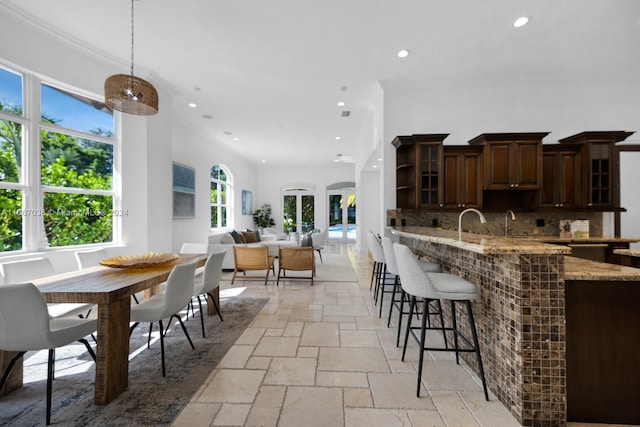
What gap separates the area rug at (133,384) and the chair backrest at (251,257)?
197cm


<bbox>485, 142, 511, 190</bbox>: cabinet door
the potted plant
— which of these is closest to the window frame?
the potted plant

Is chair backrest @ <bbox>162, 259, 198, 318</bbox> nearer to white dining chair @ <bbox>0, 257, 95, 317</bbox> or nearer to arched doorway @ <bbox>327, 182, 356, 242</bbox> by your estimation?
white dining chair @ <bbox>0, 257, 95, 317</bbox>

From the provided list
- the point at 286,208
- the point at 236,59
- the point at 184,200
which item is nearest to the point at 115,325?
the point at 236,59

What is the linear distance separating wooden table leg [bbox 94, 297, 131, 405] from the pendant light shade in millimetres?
1846

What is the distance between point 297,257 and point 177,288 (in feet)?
9.28

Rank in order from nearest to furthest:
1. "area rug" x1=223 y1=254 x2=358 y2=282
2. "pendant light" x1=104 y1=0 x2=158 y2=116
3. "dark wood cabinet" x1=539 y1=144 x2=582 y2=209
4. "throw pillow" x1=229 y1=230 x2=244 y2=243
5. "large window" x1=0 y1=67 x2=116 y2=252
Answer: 1. "pendant light" x1=104 y1=0 x2=158 y2=116
2. "large window" x1=0 y1=67 x2=116 y2=252
3. "dark wood cabinet" x1=539 y1=144 x2=582 y2=209
4. "area rug" x1=223 y1=254 x2=358 y2=282
5. "throw pillow" x1=229 y1=230 x2=244 y2=243

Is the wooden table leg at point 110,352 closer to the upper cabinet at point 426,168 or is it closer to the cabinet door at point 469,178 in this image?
the upper cabinet at point 426,168

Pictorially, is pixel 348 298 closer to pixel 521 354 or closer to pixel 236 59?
pixel 521 354

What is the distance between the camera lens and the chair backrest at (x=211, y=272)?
9.43 ft

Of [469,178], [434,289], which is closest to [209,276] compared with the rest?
[434,289]

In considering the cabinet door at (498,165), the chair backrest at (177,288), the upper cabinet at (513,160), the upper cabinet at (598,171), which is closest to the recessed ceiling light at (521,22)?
the upper cabinet at (513,160)

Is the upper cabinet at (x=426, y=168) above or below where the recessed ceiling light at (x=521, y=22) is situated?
below

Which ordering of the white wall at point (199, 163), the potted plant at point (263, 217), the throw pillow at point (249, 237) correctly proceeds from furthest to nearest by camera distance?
the potted plant at point (263, 217) < the throw pillow at point (249, 237) < the white wall at point (199, 163)

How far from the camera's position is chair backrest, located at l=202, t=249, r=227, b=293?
9.43 feet
